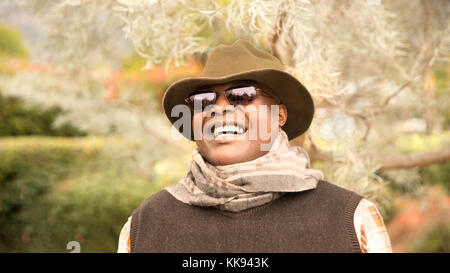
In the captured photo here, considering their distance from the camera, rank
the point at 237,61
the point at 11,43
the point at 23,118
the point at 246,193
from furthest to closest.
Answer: the point at 11,43 → the point at 23,118 → the point at 237,61 → the point at 246,193

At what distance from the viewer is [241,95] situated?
1.68 m

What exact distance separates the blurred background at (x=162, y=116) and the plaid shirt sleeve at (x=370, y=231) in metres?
1.05

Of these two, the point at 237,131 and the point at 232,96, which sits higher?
the point at 232,96

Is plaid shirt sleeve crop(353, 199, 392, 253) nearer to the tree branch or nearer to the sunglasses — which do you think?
the sunglasses

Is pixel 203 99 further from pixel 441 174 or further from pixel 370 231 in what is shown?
pixel 441 174

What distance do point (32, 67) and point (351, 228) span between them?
6697 mm

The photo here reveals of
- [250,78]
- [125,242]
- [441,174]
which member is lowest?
[441,174]

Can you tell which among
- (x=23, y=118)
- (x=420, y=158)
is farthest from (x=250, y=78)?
(x=23, y=118)

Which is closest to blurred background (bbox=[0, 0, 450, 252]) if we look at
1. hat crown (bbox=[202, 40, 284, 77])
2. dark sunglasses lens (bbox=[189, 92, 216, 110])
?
hat crown (bbox=[202, 40, 284, 77])

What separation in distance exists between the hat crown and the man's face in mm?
65

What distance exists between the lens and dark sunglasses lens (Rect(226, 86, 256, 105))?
168 cm

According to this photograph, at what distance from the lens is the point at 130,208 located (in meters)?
5.66

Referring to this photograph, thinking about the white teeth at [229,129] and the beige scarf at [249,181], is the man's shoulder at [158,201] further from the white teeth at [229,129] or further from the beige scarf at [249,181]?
the white teeth at [229,129]

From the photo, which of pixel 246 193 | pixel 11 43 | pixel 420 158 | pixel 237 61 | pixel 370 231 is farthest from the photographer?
pixel 11 43
